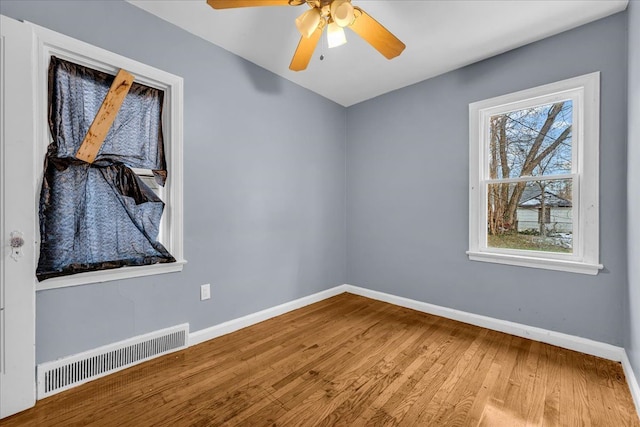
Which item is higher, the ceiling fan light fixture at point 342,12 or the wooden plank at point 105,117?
the ceiling fan light fixture at point 342,12

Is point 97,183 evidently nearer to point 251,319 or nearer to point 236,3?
point 236,3

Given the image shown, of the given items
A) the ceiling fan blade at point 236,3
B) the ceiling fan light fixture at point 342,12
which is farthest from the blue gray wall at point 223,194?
the ceiling fan light fixture at point 342,12

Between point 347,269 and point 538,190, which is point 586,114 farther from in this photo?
point 347,269

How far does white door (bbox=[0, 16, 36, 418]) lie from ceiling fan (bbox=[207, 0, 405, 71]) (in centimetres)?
112

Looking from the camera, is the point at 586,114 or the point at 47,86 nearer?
the point at 47,86

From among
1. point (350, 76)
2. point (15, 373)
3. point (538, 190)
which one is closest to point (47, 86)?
point (15, 373)

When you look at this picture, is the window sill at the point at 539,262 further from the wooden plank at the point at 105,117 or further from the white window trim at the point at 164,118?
the wooden plank at the point at 105,117

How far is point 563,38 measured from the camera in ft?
7.22

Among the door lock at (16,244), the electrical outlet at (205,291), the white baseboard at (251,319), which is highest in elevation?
the door lock at (16,244)

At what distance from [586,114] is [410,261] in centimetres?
196

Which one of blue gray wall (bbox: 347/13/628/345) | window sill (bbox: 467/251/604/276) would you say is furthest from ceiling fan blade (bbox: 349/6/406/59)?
window sill (bbox: 467/251/604/276)

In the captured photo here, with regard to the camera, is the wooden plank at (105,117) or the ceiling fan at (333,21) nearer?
the ceiling fan at (333,21)

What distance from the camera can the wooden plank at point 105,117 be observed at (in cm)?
178

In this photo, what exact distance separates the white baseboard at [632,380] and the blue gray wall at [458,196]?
6.6 inches
